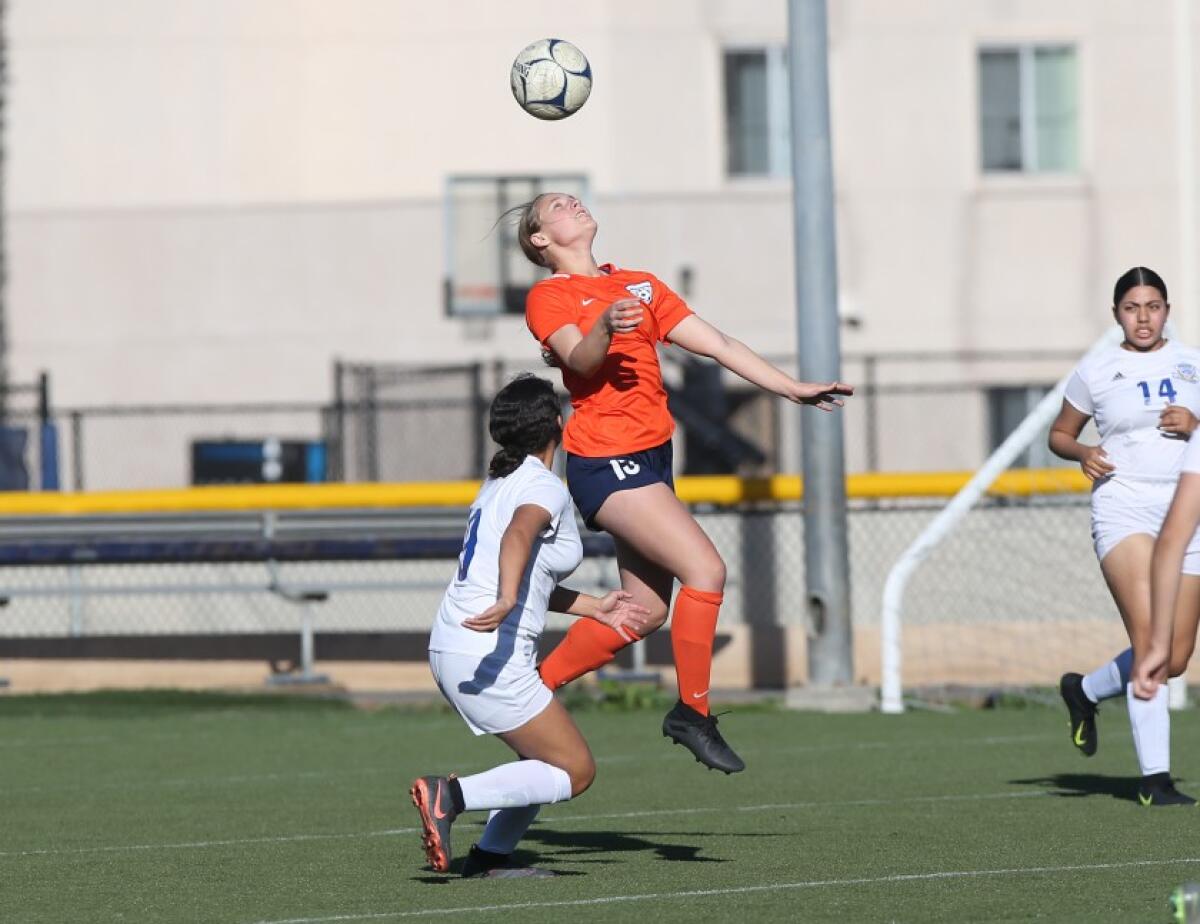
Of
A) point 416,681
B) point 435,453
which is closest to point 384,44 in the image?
point 435,453

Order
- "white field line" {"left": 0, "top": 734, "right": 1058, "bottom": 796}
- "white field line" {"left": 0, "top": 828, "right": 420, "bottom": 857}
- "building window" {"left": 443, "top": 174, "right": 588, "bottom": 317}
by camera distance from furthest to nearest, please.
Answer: "building window" {"left": 443, "top": 174, "right": 588, "bottom": 317}
"white field line" {"left": 0, "top": 734, "right": 1058, "bottom": 796}
"white field line" {"left": 0, "top": 828, "right": 420, "bottom": 857}

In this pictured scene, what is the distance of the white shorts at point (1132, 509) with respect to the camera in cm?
908

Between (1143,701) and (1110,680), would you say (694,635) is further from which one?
(1110,680)

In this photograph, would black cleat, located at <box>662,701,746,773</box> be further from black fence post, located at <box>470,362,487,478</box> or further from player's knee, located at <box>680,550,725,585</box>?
black fence post, located at <box>470,362,487,478</box>

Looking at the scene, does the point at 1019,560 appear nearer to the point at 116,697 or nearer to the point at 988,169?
the point at 116,697

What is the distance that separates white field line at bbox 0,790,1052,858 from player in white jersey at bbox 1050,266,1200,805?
30.0 inches

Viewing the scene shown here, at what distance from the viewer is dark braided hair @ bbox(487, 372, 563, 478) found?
24.0ft

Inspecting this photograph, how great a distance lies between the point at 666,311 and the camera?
829 centimetres

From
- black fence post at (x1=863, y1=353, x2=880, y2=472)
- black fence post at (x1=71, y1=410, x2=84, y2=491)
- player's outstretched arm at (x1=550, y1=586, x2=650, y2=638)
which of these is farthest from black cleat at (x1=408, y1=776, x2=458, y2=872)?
black fence post at (x1=863, y1=353, x2=880, y2=472)

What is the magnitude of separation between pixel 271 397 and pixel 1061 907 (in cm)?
2025

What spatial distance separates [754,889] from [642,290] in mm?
2292

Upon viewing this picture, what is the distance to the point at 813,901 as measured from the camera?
682 centimetres

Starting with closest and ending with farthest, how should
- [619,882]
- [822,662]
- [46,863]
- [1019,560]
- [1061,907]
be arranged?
1. [1061,907]
2. [619,882]
3. [46,863]
4. [822,662]
5. [1019,560]

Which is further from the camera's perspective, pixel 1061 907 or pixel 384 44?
pixel 384 44
